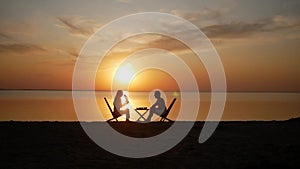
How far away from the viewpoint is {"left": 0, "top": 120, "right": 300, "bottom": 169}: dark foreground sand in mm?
6613

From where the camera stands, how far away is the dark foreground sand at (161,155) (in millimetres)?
6613

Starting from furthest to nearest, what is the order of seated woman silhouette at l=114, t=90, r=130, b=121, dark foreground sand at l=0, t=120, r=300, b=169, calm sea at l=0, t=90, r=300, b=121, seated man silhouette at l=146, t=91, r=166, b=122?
calm sea at l=0, t=90, r=300, b=121
seated woman silhouette at l=114, t=90, r=130, b=121
seated man silhouette at l=146, t=91, r=166, b=122
dark foreground sand at l=0, t=120, r=300, b=169

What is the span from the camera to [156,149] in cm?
832

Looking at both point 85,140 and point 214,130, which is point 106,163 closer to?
point 85,140

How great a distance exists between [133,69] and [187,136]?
915 inches

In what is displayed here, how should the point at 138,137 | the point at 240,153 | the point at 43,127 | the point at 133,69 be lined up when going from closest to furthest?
the point at 240,153
the point at 138,137
the point at 43,127
the point at 133,69

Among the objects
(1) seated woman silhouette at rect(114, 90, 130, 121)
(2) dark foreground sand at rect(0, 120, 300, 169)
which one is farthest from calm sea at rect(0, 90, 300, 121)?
(2) dark foreground sand at rect(0, 120, 300, 169)

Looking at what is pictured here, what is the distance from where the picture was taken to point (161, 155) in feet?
25.2

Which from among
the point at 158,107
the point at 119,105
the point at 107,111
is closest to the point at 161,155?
the point at 158,107

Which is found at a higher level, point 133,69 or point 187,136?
point 133,69

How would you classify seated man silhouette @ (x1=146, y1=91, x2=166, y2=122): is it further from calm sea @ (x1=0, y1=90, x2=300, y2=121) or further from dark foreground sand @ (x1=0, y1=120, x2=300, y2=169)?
calm sea @ (x1=0, y1=90, x2=300, y2=121)

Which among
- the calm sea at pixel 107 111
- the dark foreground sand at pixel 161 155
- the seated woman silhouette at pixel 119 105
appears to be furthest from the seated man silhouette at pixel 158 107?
the calm sea at pixel 107 111

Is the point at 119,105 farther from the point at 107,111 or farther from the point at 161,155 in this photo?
the point at 107,111

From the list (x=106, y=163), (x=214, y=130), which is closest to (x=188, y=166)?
(x=106, y=163)
